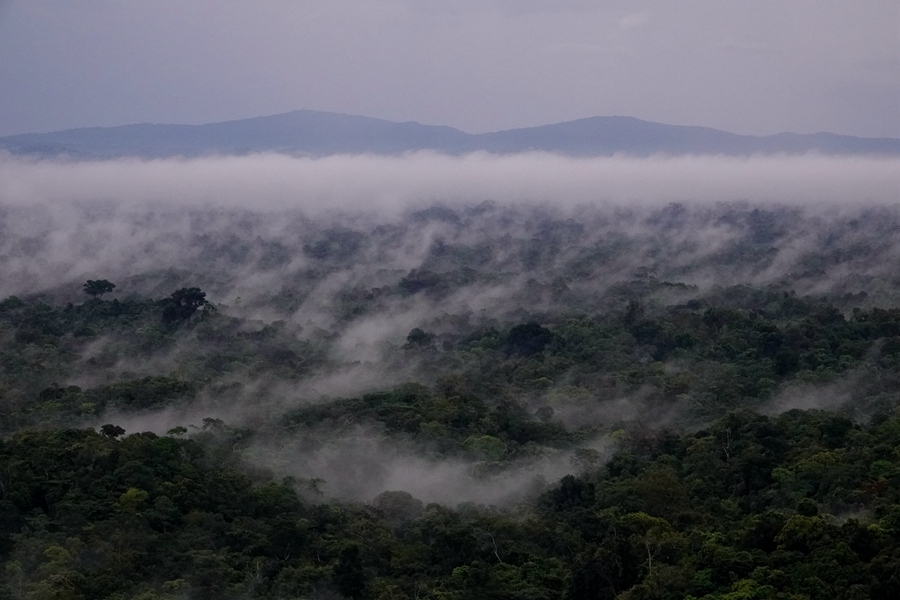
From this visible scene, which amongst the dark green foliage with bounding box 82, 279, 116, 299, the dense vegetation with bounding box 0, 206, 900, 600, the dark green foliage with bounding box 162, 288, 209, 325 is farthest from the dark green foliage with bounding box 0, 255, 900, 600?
the dark green foliage with bounding box 82, 279, 116, 299

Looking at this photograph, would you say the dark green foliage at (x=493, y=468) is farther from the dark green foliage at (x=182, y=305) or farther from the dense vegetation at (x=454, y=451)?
the dark green foliage at (x=182, y=305)

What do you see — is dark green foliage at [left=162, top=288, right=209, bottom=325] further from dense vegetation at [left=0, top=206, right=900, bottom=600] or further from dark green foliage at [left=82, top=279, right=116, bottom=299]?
dark green foliage at [left=82, top=279, right=116, bottom=299]

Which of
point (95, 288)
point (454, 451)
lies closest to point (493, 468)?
point (454, 451)

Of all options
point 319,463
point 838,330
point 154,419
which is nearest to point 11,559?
point 319,463

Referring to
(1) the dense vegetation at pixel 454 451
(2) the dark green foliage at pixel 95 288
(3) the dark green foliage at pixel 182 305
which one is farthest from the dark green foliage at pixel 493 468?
(2) the dark green foliage at pixel 95 288

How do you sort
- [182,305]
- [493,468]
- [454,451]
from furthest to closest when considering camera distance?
[182,305] < [454,451] < [493,468]

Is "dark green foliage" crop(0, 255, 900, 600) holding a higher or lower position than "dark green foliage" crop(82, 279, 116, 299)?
lower

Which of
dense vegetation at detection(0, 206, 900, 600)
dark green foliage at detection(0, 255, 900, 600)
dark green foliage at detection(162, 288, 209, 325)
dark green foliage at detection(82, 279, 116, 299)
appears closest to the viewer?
dark green foliage at detection(0, 255, 900, 600)

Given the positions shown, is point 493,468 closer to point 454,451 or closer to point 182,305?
point 454,451
